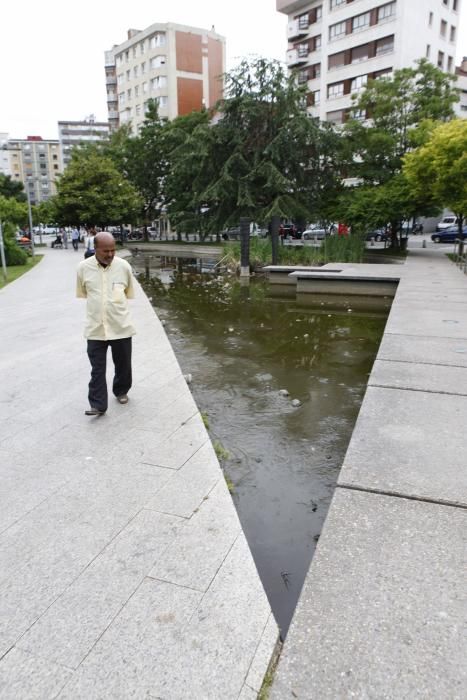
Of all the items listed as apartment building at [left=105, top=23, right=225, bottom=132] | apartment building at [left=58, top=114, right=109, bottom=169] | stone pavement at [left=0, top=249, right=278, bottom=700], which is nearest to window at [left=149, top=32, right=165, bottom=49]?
apartment building at [left=105, top=23, right=225, bottom=132]

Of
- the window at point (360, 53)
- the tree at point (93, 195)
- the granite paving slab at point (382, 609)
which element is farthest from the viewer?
the window at point (360, 53)

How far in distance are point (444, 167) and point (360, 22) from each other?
110ft

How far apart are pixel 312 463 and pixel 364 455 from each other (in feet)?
2.90

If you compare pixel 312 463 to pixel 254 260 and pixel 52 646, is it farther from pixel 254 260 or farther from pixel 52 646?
pixel 254 260

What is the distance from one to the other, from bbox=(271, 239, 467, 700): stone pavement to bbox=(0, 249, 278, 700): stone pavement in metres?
0.27

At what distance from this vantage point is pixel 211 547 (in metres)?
2.89

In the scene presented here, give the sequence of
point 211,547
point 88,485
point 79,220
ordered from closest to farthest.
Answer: point 211,547 < point 88,485 < point 79,220

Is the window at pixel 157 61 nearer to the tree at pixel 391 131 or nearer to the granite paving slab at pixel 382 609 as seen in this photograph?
the tree at pixel 391 131

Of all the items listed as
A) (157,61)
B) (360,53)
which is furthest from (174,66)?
(360,53)

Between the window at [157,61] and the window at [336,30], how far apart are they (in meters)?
24.1

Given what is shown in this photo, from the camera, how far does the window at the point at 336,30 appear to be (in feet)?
146

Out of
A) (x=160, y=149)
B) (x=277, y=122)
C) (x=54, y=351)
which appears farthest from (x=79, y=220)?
(x=54, y=351)

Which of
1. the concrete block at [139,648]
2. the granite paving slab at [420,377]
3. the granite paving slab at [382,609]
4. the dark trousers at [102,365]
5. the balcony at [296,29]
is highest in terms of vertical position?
the balcony at [296,29]

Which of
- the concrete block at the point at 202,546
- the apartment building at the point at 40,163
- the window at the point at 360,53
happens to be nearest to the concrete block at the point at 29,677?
the concrete block at the point at 202,546
